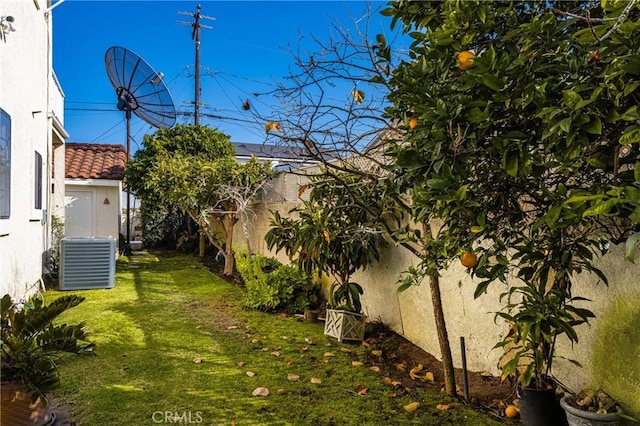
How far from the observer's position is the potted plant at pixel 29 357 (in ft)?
8.38

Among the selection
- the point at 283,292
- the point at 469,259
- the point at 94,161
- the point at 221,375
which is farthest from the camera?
the point at 94,161

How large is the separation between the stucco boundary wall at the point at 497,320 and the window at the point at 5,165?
13.2 feet

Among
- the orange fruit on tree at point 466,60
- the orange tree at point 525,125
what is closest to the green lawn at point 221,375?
the orange tree at point 525,125

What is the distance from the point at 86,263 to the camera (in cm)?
730

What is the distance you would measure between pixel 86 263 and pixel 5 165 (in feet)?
11.1

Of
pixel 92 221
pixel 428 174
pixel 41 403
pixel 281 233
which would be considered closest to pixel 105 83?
pixel 92 221

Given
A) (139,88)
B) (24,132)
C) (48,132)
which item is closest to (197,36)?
(139,88)

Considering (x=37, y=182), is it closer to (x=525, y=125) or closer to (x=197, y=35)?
(x=525, y=125)

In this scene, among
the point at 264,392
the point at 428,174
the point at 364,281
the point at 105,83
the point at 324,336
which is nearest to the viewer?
the point at 428,174

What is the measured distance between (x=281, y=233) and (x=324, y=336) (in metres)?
1.56

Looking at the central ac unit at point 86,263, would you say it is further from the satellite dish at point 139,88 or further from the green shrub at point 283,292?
the satellite dish at point 139,88

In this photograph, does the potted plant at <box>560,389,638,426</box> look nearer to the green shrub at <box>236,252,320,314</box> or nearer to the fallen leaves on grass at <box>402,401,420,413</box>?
the fallen leaves on grass at <box>402,401,420,413</box>

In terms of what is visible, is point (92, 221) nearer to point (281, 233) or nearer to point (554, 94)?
point (281, 233)

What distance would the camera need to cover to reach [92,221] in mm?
12164
